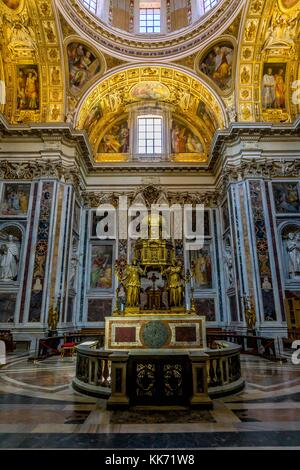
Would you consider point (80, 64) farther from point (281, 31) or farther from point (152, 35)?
point (281, 31)

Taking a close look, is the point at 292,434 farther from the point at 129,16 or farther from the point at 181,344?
the point at 129,16

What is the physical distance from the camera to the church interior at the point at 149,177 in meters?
11.2

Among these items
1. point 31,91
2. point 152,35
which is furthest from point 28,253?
point 152,35

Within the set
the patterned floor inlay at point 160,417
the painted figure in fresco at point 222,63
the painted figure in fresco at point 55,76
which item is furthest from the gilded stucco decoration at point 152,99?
the patterned floor inlay at point 160,417

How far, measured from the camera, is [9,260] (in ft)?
44.4

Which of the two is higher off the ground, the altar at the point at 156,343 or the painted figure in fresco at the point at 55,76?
the painted figure in fresco at the point at 55,76

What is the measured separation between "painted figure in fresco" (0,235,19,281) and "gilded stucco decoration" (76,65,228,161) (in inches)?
292

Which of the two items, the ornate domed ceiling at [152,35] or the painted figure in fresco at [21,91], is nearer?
the ornate domed ceiling at [152,35]

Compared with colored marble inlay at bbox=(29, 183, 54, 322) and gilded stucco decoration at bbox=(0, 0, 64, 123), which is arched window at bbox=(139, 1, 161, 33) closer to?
gilded stucco decoration at bbox=(0, 0, 64, 123)

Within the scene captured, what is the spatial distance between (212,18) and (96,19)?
595 centimetres

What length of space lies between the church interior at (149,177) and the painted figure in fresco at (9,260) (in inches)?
2.5

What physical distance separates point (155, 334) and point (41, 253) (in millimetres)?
7792

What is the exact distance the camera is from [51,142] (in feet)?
49.4

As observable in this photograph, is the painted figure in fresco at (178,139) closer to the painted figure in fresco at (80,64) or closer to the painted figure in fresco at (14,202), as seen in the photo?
the painted figure in fresco at (80,64)
